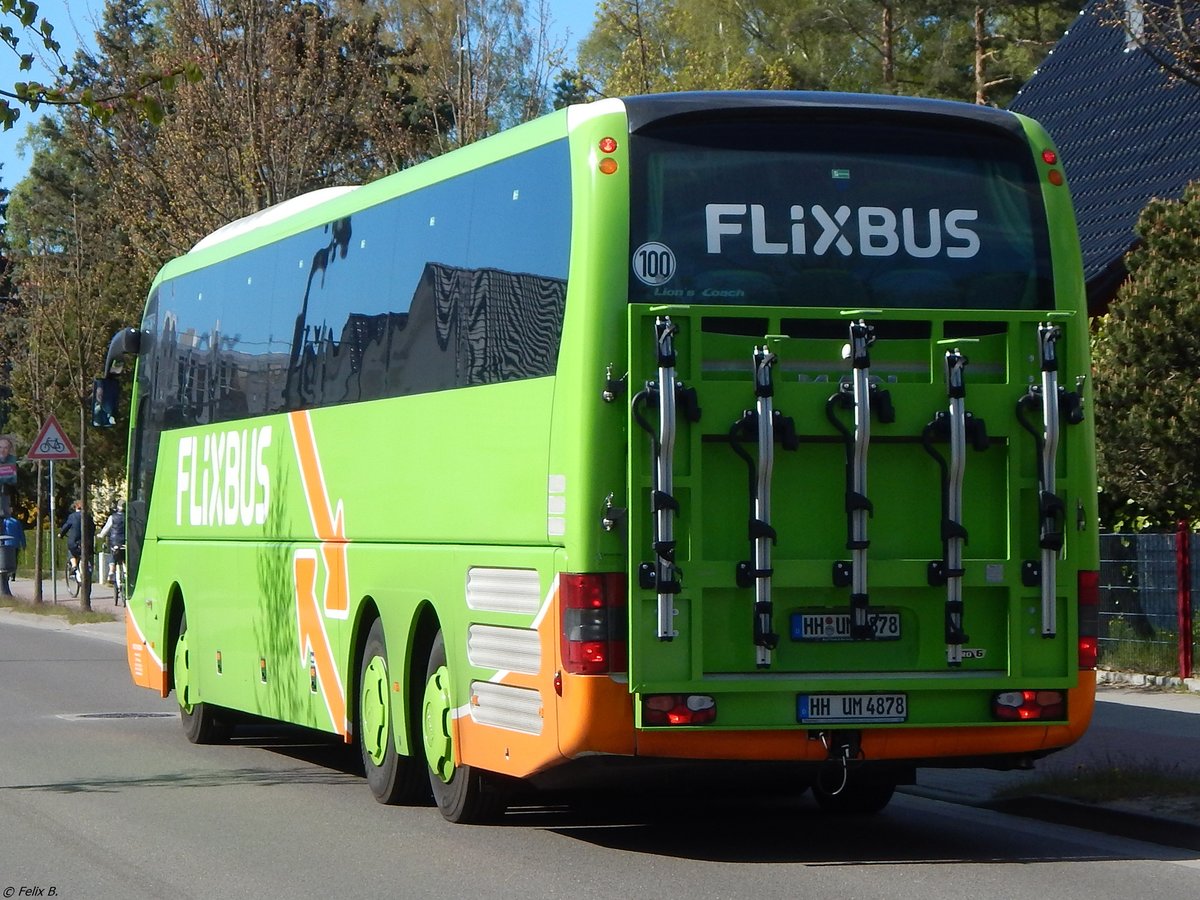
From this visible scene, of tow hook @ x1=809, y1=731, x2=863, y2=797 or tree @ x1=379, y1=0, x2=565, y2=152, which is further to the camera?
tree @ x1=379, y1=0, x2=565, y2=152

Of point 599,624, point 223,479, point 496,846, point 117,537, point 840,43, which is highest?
point 840,43

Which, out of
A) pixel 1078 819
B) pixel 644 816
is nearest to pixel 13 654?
pixel 644 816

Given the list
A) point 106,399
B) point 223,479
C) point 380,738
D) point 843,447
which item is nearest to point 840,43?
point 106,399

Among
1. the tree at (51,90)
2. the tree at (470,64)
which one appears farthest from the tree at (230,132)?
Result: the tree at (51,90)

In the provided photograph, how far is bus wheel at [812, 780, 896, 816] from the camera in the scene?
11.7 metres

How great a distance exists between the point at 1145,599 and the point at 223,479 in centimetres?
846

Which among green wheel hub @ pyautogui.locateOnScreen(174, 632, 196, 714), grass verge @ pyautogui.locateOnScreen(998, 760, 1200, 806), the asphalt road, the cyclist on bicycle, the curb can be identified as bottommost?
the asphalt road

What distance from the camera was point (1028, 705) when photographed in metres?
9.84

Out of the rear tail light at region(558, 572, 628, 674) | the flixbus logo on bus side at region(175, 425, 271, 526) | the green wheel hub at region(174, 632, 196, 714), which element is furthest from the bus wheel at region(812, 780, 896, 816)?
the green wheel hub at region(174, 632, 196, 714)

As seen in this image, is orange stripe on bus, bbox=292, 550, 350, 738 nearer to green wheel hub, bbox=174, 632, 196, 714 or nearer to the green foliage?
green wheel hub, bbox=174, 632, 196, 714

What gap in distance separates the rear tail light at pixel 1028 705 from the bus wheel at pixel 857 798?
72.5 inches

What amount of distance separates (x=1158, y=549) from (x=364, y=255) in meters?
8.95

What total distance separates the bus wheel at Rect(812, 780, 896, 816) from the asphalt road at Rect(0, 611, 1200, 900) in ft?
0.51

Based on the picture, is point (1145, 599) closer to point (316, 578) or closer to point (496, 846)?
point (316, 578)
